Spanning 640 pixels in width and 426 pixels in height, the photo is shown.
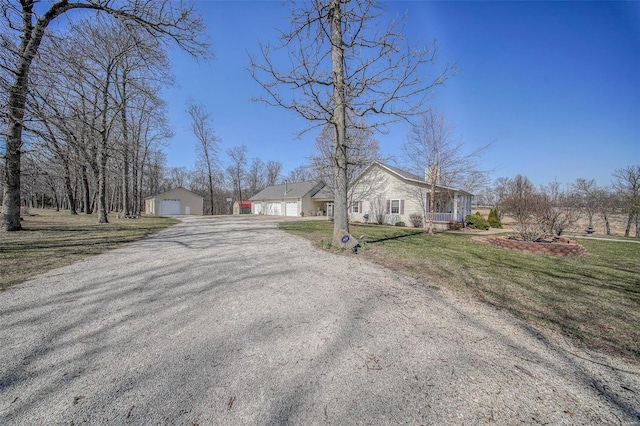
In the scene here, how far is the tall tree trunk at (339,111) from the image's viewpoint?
6946 millimetres

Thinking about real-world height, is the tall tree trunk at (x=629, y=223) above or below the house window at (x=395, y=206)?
below

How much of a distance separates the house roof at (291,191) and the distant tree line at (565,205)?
19.2 metres

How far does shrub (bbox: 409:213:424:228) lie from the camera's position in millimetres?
19359

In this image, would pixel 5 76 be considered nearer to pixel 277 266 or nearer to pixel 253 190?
pixel 277 266

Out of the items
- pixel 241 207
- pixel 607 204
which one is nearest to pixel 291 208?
pixel 241 207

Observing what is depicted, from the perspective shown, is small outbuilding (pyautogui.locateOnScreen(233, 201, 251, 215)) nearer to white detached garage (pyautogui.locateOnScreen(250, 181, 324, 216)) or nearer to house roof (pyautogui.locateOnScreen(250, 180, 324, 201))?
house roof (pyautogui.locateOnScreen(250, 180, 324, 201))

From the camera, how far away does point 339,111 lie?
714 cm

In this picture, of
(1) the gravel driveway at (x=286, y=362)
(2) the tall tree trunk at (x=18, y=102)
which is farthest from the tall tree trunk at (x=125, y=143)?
(1) the gravel driveway at (x=286, y=362)

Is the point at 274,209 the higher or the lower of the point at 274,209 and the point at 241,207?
the lower

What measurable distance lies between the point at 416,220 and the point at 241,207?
109 feet

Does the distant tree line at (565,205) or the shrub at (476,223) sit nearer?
the distant tree line at (565,205)

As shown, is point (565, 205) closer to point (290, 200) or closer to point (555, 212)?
point (555, 212)

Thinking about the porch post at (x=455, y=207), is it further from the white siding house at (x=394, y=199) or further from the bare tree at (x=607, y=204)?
the bare tree at (x=607, y=204)

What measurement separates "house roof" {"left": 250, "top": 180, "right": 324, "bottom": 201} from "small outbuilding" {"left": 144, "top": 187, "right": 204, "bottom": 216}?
8688 millimetres
